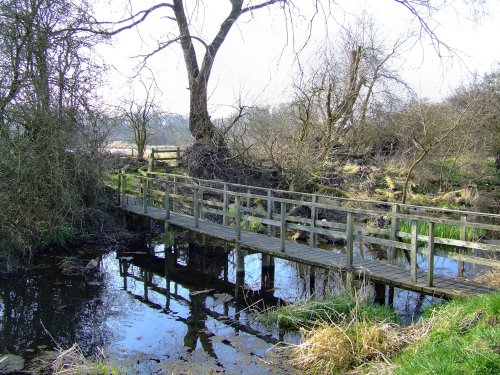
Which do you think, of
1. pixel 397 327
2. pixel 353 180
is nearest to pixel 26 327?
pixel 397 327

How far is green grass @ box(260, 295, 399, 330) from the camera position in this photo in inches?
282

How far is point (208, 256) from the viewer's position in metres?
12.9

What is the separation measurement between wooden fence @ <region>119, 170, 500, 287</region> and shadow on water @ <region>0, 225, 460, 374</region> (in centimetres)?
89

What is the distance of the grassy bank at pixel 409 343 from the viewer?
→ 4340mm

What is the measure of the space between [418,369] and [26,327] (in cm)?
587

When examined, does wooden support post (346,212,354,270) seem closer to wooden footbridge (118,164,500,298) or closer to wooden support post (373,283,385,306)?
wooden footbridge (118,164,500,298)

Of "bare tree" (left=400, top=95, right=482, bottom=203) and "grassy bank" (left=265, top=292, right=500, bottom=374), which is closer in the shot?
"grassy bank" (left=265, top=292, right=500, bottom=374)

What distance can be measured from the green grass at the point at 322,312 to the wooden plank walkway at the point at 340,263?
1.79 feet

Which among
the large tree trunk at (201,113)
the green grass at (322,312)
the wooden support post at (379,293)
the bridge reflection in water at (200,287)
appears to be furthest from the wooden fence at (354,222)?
the large tree trunk at (201,113)

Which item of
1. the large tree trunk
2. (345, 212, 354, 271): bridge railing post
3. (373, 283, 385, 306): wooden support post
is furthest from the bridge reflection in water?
the large tree trunk

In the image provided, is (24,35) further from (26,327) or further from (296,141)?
(296,141)

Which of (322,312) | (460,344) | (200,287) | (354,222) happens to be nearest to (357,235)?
(322,312)

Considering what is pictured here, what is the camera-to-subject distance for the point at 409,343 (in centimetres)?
581

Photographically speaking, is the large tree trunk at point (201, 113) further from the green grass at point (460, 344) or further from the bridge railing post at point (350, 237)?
the green grass at point (460, 344)
